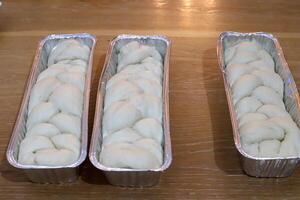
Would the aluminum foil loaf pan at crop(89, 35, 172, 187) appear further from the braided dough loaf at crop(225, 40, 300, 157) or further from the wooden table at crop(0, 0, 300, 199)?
the braided dough loaf at crop(225, 40, 300, 157)

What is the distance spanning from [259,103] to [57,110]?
1.32ft

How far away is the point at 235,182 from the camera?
2.66ft

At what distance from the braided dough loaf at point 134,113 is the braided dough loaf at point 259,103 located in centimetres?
16

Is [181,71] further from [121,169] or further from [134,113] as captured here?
[121,169]

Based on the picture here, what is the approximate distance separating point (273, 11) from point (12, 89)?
0.74 m

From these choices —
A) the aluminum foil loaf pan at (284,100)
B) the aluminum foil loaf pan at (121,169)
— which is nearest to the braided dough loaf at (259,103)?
the aluminum foil loaf pan at (284,100)

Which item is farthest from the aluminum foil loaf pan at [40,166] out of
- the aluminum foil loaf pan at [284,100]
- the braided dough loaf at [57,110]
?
the aluminum foil loaf pan at [284,100]

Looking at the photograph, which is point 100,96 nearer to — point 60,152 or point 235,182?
point 60,152

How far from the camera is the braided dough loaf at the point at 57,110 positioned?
2.52 feet

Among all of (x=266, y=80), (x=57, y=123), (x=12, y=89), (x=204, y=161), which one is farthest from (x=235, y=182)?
(x=12, y=89)

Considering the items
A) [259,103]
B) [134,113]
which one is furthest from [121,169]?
[259,103]

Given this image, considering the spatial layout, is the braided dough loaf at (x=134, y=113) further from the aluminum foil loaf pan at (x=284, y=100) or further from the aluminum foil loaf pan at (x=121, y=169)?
the aluminum foil loaf pan at (x=284, y=100)

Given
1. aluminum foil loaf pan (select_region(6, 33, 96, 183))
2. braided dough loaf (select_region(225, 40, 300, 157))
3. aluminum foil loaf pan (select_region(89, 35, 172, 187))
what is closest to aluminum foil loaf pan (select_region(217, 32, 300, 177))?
braided dough loaf (select_region(225, 40, 300, 157))

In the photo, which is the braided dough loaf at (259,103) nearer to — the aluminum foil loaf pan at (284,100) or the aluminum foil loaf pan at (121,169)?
the aluminum foil loaf pan at (284,100)
